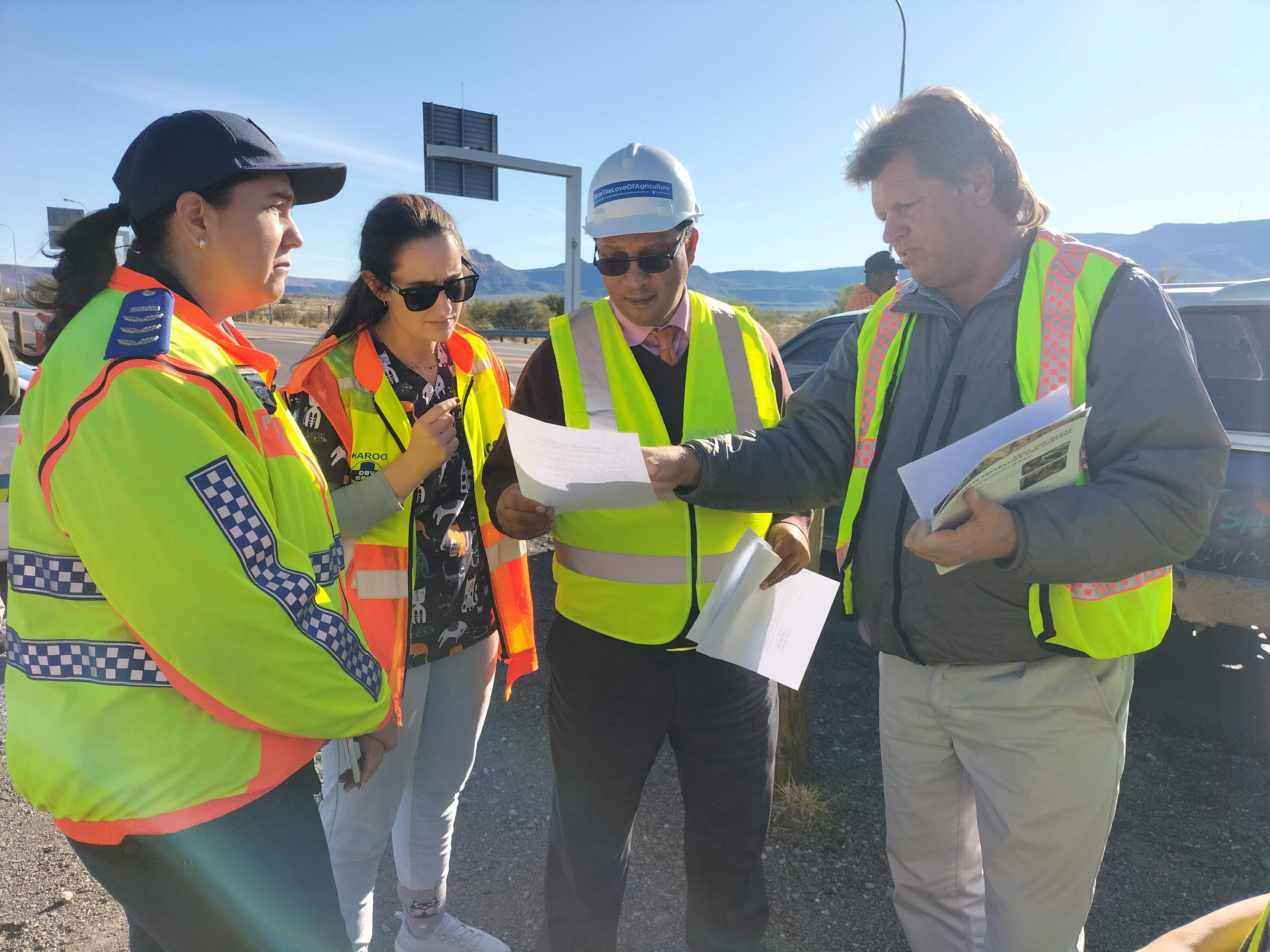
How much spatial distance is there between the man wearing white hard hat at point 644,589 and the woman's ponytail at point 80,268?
3.10 feet

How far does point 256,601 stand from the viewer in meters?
1.13

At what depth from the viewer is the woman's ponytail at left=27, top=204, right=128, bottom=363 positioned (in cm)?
126

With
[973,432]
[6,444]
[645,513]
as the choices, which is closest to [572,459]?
[645,513]

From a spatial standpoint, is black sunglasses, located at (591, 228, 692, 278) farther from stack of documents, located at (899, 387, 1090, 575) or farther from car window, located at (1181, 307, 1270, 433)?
car window, located at (1181, 307, 1270, 433)

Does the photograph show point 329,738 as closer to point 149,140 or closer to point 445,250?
point 149,140

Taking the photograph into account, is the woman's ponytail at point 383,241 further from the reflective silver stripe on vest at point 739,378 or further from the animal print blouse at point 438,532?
the reflective silver stripe on vest at point 739,378

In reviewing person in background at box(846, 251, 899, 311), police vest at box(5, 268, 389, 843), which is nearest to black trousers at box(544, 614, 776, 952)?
police vest at box(5, 268, 389, 843)

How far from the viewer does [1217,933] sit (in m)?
1.27

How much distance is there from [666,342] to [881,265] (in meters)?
5.74

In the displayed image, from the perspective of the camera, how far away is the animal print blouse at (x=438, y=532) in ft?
6.55

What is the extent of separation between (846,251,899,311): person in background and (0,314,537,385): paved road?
8088 millimetres

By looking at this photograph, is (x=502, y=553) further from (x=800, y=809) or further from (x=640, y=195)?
(x=800, y=809)

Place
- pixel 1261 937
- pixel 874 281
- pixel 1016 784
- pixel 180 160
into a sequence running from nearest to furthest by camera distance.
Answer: pixel 1261 937 < pixel 180 160 < pixel 1016 784 < pixel 874 281

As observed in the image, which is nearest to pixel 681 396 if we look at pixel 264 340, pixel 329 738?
pixel 329 738
